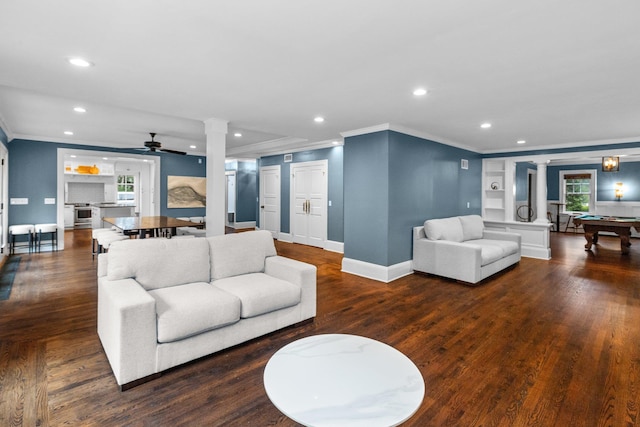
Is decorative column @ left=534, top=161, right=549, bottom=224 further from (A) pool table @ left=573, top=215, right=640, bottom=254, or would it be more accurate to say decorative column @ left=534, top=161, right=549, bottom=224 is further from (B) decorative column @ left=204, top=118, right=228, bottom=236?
(B) decorative column @ left=204, top=118, right=228, bottom=236

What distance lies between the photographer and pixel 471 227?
5945 mm

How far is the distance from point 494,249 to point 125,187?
11566mm

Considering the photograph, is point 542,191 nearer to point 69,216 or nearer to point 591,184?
point 591,184

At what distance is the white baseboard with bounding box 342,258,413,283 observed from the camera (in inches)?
188

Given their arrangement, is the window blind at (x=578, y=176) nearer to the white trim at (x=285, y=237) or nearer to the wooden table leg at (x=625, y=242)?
the wooden table leg at (x=625, y=242)

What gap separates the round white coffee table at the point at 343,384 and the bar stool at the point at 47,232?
7.04 metres

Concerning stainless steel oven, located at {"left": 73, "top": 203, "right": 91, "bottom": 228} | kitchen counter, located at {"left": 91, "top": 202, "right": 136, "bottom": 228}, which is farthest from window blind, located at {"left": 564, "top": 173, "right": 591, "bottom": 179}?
stainless steel oven, located at {"left": 73, "top": 203, "right": 91, "bottom": 228}

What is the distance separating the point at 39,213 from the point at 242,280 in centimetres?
619

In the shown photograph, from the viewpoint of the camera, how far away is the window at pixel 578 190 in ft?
33.9

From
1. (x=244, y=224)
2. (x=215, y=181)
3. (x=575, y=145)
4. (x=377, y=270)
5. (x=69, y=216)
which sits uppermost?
(x=575, y=145)

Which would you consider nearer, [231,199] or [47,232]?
[47,232]

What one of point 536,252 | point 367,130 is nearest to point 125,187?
point 367,130

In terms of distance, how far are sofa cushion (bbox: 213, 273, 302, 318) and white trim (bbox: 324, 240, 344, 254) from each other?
3.87 metres

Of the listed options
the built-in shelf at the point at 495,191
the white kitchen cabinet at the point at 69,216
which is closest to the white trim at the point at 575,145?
the built-in shelf at the point at 495,191
